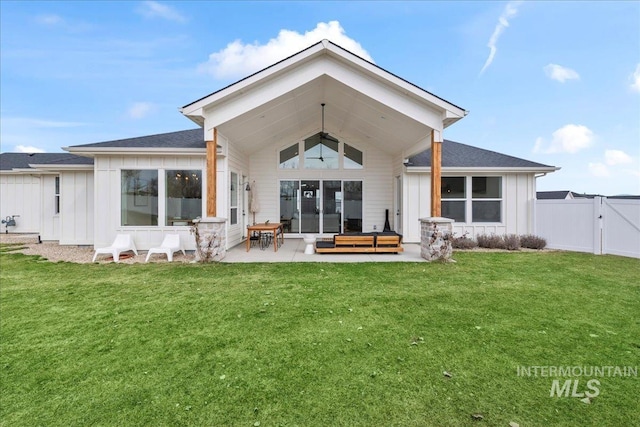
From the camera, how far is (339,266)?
23.7 ft

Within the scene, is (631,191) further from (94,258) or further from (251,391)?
(94,258)

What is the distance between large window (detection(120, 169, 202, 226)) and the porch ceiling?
1.94m

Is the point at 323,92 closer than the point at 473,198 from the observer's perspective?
Yes

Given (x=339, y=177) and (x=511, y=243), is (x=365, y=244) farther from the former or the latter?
(x=511, y=243)

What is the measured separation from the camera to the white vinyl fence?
8.52 m

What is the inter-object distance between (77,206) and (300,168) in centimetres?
794

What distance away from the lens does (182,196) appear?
9234mm

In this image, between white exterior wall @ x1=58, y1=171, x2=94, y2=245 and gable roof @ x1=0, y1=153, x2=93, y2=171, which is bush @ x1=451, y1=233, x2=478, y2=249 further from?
gable roof @ x1=0, y1=153, x2=93, y2=171

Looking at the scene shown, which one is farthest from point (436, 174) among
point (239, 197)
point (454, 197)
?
point (239, 197)

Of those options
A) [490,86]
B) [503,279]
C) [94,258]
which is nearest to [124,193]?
[94,258]

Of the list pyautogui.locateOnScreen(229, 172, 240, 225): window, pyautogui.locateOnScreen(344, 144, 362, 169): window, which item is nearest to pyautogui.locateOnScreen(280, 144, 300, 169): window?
pyautogui.locateOnScreen(344, 144, 362, 169): window

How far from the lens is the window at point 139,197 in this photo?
9125mm

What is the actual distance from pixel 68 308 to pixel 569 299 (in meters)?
7.79

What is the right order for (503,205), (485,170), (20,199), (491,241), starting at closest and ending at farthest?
(491,241) → (485,170) → (503,205) → (20,199)
